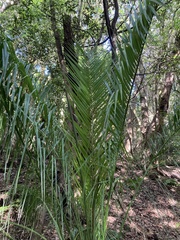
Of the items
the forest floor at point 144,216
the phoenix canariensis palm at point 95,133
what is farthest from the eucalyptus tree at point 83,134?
the forest floor at point 144,216

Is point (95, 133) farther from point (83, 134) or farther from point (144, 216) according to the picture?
point (144, 216)

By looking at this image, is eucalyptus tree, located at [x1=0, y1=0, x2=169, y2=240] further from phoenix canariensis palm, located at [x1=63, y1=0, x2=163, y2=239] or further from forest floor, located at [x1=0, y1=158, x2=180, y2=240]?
forest floor, located at [x1=0, y1=158, x2=180, y2=240]

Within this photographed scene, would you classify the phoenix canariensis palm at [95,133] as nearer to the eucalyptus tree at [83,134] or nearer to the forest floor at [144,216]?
the eucalyptus tree at [83,134]

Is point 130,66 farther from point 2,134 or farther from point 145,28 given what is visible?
point 2,134

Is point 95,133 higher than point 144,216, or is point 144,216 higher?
point 95,133

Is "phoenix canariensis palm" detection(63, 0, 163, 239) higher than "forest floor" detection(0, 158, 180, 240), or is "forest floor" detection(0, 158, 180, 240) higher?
"phoenix canariensis palm" detection(63, 0, 163, 239)

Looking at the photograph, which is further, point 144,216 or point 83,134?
point 144,216

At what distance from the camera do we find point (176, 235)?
3361mm

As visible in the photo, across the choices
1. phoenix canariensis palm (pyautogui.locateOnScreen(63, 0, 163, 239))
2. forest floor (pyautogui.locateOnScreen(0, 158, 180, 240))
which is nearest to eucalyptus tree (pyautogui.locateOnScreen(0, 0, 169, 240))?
phoenix canariensis palm (pyautogui.locateOnScreen(63, 0, 163, 239))

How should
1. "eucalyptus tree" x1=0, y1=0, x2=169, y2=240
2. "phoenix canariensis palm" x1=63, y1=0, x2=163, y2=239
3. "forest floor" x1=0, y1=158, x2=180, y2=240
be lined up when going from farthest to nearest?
"forest floor" x1=0, y1=158, x2=180, y2=240, "phoenix canariensis palm" x1=63, y1=0, x2=163, y2=239, "eucalyptus tree" x1=0, y1=0, x2=169, y2=240

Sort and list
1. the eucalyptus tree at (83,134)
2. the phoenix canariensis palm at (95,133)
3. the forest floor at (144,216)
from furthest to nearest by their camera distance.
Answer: the forest floor at (144,216), the phoenix canariensis palm at (95,133), the eucalyptus tree at (83,134)

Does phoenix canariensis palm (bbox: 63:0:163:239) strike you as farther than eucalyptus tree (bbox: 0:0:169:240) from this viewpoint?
Yes

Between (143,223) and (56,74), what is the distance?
311 cm

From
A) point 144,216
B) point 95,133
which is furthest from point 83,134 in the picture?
point 144,216
